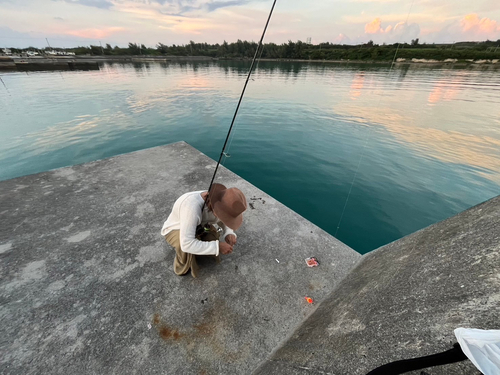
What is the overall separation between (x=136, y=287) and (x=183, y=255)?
2.11 ft

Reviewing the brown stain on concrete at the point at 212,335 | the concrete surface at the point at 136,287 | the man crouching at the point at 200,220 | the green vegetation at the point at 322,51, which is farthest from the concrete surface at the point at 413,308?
the green vegetation at the point at 322,51

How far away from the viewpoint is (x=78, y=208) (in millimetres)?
3590

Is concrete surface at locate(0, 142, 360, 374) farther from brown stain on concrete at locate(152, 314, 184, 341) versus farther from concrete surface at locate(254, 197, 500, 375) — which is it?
concrete surface at locate(254, 197, 500, 375)

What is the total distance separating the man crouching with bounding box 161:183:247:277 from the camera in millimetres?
2082

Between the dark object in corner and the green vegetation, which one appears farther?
the green vegetation

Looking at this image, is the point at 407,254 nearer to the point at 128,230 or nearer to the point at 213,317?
the point at 213,317

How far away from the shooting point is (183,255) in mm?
2436

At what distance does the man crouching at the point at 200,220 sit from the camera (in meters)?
2.08

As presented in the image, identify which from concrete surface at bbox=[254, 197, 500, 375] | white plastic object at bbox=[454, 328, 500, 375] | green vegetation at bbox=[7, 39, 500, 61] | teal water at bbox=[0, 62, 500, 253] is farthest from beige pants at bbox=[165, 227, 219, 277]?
green vegetation at bbox=[7, 39, 500, 61]

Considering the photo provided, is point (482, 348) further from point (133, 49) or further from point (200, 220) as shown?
point (133, 49)

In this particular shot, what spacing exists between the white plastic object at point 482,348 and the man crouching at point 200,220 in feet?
5.13

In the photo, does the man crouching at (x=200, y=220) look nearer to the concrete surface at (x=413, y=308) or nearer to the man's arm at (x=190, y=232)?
the man's arm at (x=190, y=232)

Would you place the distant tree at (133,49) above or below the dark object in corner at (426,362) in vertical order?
above

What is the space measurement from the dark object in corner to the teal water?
13.7 feet
